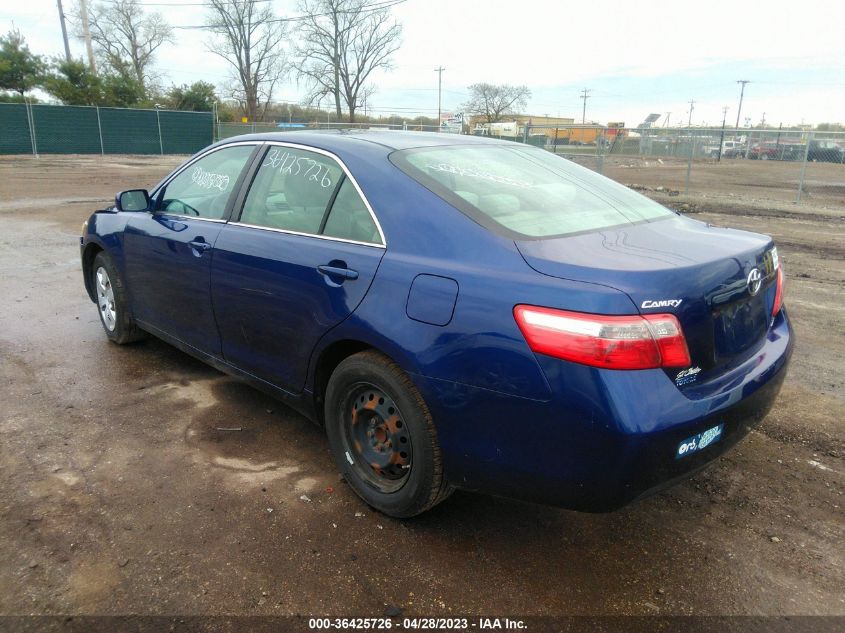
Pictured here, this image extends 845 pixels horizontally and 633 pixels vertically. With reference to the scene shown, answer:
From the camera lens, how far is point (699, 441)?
2232 mm

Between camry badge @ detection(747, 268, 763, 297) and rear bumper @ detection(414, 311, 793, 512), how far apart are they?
0.29 m

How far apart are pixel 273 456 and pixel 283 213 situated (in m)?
1.27

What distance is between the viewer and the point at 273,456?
336 centimetres

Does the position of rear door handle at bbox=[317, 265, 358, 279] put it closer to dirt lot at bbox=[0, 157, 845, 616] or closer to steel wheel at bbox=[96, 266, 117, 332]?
dirt lot at bbox=[0, 157, 845, 616]

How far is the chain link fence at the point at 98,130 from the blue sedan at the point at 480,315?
3146cm

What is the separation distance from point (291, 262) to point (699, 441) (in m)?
1.91

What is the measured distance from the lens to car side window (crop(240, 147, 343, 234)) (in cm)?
310

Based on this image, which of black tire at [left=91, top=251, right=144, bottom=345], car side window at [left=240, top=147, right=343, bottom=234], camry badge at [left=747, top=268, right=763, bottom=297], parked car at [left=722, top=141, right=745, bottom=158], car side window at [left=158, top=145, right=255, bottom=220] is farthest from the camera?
parked car at [left=722, top=141, right=745, bottom=158]

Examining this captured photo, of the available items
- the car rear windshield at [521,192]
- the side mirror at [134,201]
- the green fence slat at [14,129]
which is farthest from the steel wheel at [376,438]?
the green fence slat at [14,129]

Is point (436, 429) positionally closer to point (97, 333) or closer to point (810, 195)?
point (97, 333)

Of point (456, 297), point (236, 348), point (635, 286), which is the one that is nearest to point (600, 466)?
point (635, 286)

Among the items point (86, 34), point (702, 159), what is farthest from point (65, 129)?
point (702, 159)

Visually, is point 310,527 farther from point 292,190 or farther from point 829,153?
point 829,153

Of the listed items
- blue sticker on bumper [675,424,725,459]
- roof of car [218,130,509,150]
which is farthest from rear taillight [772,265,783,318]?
roof of car [218,130,509,150]
